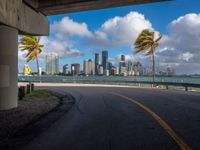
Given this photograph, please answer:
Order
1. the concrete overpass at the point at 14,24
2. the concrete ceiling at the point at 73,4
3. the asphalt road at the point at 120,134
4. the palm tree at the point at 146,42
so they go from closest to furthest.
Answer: the asphalt road at the point at 120,134 < the concrete overpass at the point at 14,24 < the concrete ceiling at the point at 73,4 < the palm tree at the point at 146,42

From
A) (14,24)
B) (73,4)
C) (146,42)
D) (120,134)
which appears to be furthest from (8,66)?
(146,42)

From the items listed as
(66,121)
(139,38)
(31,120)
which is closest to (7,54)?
(31,120)

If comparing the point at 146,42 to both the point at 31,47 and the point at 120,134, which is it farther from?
the point at 120,134

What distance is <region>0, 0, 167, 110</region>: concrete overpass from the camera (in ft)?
40.5

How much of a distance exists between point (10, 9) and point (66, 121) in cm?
547

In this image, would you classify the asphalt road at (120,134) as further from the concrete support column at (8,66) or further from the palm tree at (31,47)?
the palm tree at (31,47)

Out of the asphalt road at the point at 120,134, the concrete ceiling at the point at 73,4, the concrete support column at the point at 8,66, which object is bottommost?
the asphalt road at the point at 120,134

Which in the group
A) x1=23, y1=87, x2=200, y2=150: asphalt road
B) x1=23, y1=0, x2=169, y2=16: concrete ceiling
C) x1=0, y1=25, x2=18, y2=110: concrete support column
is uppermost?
x1=23, y1=0, x2=169, y2=16: concrete ceiling

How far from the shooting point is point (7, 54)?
41.3 ft

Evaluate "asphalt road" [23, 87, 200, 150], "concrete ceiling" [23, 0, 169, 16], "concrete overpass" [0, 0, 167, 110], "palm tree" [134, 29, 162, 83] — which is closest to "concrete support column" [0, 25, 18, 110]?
"concrete overpass" [0, 0, 167, 110]

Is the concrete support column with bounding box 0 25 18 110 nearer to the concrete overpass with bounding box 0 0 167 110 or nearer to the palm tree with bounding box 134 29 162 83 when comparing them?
the concrete overpass with bounding box 0 0 167 110

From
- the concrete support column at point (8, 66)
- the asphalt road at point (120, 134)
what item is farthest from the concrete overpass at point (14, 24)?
the asphalt road at point (120, 134)

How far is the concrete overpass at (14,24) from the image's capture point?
12359 mm

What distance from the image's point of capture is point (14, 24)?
1255 centimetres
